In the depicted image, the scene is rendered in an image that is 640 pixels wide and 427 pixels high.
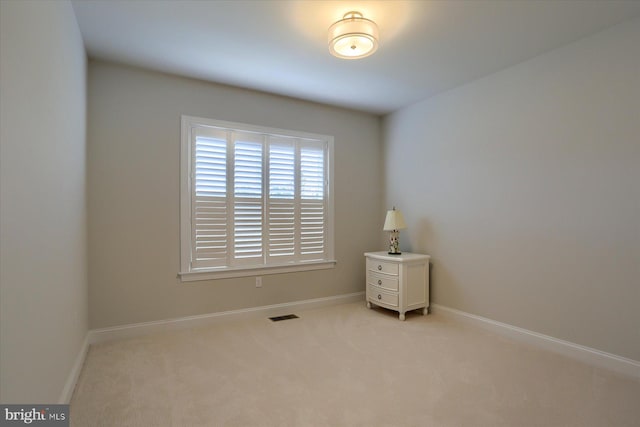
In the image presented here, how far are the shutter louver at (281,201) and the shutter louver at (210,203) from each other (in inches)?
21.8

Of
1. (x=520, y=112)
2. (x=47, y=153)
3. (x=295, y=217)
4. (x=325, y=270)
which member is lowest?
(x=325, y=270)

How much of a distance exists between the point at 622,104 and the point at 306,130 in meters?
3.03

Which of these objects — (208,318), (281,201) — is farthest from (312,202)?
(208,318)

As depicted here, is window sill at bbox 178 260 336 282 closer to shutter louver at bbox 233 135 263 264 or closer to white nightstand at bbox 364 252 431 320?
shutter louver at bbox 233 135 263 264

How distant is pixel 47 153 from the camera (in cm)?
175

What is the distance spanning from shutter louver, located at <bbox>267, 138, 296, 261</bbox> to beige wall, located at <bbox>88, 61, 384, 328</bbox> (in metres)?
0.28

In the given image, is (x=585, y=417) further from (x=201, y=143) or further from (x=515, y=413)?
(x=201, y=143)

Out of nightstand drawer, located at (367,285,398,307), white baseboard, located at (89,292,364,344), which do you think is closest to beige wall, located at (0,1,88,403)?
white baseboard, located at (89,292,364,344)

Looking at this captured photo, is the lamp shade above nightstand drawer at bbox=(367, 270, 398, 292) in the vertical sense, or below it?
above

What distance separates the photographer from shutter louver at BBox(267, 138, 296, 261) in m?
4.05

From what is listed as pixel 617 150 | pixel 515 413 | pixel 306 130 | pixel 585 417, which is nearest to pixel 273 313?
pixel 306 130

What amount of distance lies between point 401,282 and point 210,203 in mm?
2286

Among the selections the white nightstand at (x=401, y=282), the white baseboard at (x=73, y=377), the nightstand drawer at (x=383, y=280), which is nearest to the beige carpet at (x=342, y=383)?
the white baseboard at (x=73, y=377)

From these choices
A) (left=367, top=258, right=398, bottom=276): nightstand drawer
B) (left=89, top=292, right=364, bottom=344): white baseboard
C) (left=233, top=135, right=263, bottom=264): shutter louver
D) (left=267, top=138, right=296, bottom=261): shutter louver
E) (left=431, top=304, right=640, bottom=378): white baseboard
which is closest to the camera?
(left=431, top=304, right=640, bottom=378): white baseboard
